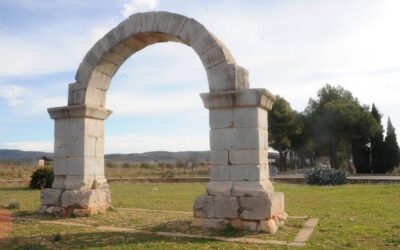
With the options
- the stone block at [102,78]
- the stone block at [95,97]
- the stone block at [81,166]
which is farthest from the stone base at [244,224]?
the stone block at [102,78]

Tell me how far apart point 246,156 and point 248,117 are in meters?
0.76

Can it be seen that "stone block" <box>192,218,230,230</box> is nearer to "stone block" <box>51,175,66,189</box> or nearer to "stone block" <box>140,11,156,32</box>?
"stone block" <box>51,175,66,189</box>

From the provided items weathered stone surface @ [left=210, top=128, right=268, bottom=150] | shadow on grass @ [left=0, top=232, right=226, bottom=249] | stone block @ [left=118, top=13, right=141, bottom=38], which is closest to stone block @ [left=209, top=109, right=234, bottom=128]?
weathered stone surface @ [left=210, top=128, right=268, bottom=150]

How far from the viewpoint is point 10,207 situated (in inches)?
471

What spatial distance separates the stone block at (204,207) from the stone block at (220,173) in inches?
16.2

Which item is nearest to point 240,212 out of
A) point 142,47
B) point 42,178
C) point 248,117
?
point 248,117

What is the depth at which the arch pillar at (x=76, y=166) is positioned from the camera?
10109 millimetres

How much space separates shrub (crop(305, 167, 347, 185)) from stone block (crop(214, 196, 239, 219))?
15.5 meters

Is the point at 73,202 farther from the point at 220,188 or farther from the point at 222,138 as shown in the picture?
the point at 222,138

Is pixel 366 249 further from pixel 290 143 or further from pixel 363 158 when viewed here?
pixel 290 143

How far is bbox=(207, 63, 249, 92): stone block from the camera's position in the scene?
331 inches

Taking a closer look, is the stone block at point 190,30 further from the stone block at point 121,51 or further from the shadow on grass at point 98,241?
the shadow on grass at point 98,241

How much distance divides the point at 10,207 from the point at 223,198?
7047 mm

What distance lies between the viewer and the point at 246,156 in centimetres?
816
